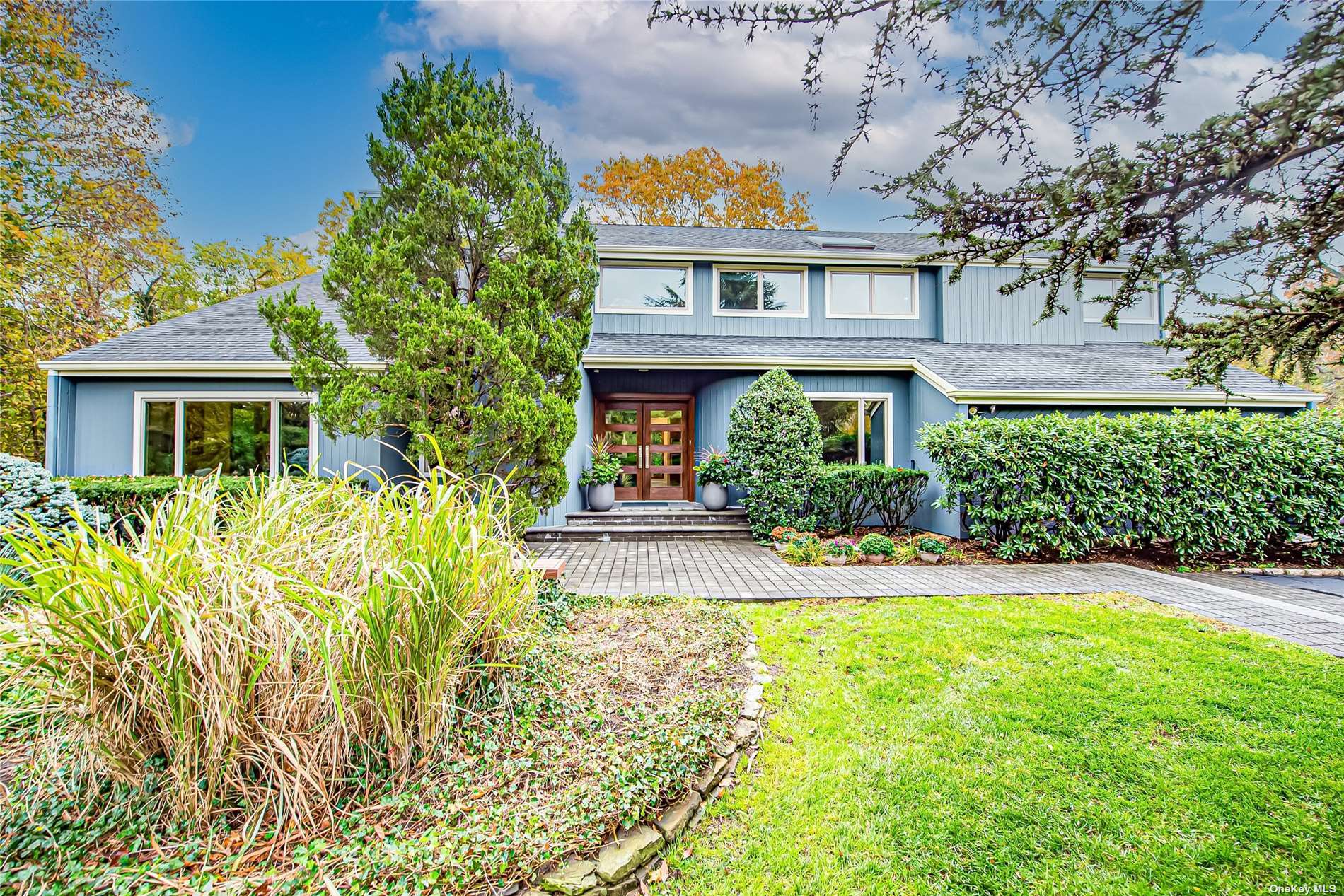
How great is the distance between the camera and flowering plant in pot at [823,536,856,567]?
699cm

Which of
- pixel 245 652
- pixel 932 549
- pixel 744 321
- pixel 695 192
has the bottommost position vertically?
pixel 932 549

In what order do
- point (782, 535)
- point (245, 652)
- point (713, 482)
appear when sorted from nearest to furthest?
point (245, 652)
point (782, 535)
point (713, 482)

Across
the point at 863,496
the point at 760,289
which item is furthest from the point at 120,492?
the point at 760,289

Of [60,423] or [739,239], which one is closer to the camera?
[60,423]

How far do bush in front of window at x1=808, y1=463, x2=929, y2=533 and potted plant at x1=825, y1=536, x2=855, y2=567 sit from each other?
1.14 metres

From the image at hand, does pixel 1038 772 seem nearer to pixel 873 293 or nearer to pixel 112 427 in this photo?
pixel 873 293

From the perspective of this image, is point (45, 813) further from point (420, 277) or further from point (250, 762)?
point (420, 277)

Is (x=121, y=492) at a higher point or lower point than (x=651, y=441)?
lower

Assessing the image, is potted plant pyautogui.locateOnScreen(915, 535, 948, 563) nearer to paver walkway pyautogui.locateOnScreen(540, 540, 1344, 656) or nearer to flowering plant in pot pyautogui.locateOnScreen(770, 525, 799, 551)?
paver walkway pyautogui.locateOnScreen(540, 540, 1344, 656)

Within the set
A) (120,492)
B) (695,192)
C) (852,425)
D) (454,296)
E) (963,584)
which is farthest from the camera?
(695,192)

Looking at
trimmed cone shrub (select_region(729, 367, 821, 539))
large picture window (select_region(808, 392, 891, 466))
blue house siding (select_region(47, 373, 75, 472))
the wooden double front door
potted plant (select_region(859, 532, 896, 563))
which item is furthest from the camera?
the wooden double front door

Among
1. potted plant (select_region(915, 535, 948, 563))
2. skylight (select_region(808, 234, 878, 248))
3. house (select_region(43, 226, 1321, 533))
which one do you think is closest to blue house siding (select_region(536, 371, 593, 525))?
house (select_region(43, 226, 1321, 533))

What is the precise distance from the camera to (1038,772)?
2.44 m

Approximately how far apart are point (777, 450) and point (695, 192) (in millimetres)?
15535
